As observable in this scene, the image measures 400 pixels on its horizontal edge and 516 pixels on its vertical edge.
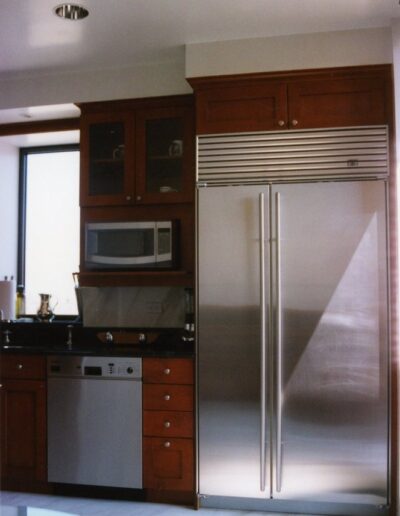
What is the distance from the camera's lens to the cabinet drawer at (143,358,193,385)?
126 inches

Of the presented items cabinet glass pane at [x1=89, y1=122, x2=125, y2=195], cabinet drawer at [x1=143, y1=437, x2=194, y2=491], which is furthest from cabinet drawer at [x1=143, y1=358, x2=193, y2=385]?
cabinet glass pane at [x1=89, y1=122, x2=125, y2=195]

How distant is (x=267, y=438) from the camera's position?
3.04 meters

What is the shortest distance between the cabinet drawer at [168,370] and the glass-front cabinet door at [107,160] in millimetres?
1081

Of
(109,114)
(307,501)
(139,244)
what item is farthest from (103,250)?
(307,501)

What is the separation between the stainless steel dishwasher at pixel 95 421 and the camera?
3246 mm

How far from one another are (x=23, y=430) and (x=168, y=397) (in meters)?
0.95

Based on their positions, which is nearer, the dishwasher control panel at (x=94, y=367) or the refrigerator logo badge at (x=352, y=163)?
the refrigerator logo badge at (x=352, y=163)

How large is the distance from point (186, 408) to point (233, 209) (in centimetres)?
117

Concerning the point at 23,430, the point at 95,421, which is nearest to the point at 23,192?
the point at 23,430

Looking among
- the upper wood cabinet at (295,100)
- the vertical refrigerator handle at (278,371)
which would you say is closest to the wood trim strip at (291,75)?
the upper wood cabinet at (295,100)

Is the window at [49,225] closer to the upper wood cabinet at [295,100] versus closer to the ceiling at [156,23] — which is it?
the ceiling at [156,23]

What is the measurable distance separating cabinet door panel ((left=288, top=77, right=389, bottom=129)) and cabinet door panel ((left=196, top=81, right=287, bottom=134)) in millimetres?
79

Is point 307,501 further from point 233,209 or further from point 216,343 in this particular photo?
point 233,209

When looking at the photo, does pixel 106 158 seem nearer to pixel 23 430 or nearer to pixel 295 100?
pixel 295 100
